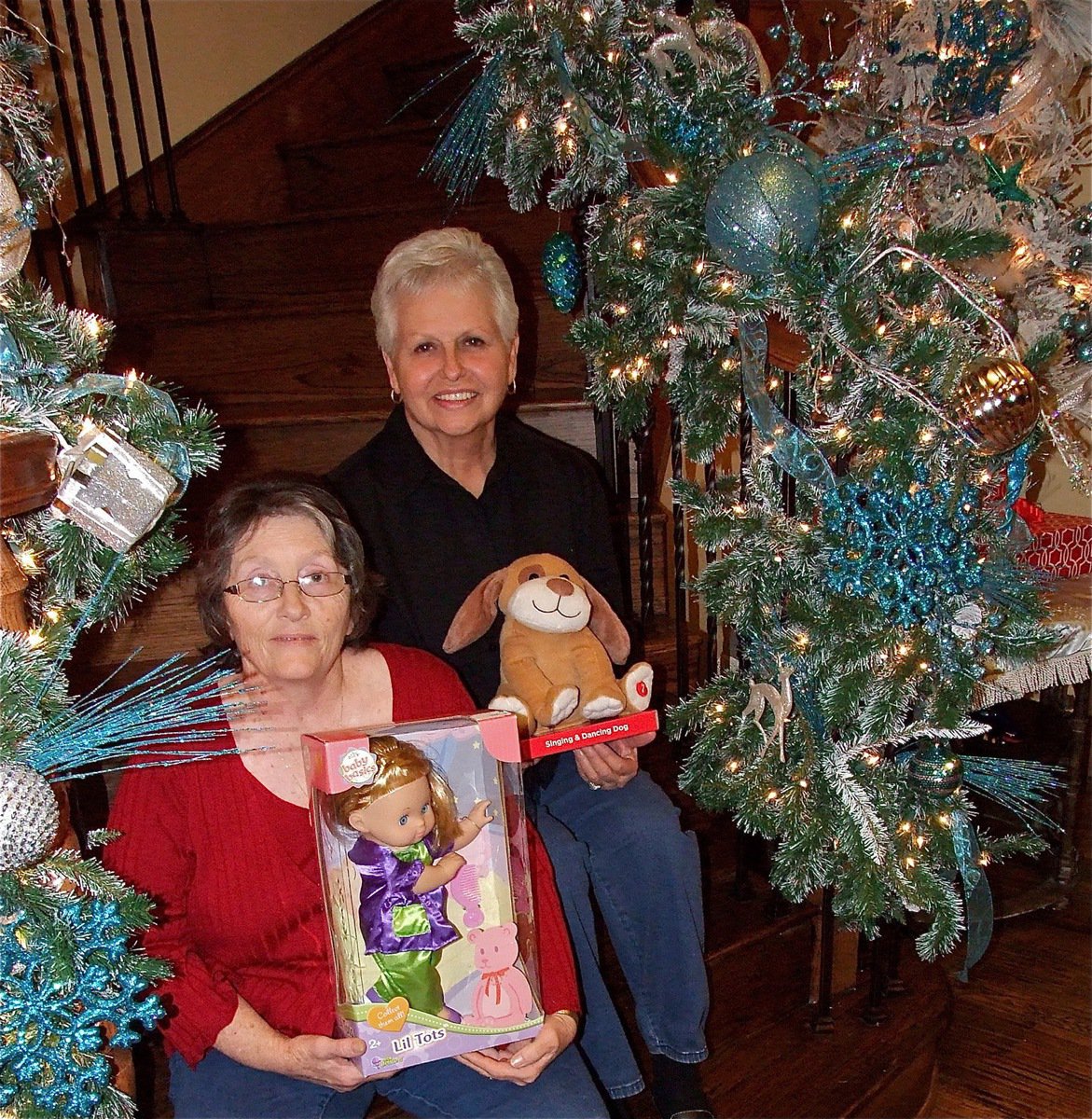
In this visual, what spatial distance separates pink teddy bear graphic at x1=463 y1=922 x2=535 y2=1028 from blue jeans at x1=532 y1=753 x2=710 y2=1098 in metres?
0.29

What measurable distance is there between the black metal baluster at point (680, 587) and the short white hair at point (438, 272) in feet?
1.23

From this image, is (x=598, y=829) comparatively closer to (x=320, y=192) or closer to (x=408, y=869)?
(x=408, y=869)

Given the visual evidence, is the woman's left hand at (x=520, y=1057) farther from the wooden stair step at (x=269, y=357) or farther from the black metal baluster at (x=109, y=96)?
the black metal baluster at (x=109, y=96)

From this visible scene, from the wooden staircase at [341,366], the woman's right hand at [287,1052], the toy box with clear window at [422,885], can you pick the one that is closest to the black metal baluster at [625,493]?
the wooden staircase at [341,366]

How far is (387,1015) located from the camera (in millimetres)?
972

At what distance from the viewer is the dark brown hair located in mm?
1081

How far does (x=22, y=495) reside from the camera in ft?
2.53

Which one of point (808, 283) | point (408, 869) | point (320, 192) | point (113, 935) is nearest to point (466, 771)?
point (408, 869)

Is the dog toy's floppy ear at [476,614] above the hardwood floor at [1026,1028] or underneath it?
above

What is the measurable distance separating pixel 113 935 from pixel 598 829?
2.47 ft

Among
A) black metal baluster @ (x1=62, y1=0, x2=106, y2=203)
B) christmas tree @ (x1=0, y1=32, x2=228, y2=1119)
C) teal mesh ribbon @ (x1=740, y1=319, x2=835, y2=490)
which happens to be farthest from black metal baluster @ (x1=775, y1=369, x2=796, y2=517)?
black metal baluster @ (x1=62, y1=0, x2=106, y2=203)

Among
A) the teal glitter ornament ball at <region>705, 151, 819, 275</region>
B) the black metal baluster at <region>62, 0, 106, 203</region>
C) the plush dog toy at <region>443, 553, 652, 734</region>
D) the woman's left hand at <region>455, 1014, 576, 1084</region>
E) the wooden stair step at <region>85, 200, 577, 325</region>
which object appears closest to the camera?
the woman's left hand at <region>455, 1014, 576, 1084</region>

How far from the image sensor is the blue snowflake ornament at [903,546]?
4.01 ft

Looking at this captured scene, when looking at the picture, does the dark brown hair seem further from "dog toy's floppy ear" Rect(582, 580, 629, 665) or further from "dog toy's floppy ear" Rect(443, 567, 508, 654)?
"dog toy's floppy ear" Rect(582, 580, 629, 665)
